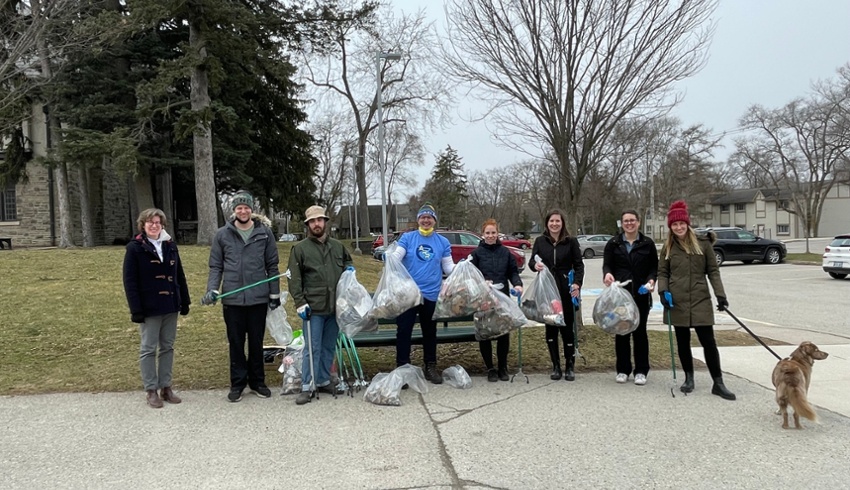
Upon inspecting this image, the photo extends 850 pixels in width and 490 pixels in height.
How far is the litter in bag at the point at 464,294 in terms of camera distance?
17.0 ft

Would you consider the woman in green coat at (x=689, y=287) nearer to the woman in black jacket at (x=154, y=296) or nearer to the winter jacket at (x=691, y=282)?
the winter jacket at (x=691, y=282)

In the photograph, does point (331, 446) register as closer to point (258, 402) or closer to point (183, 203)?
point (258, 402)

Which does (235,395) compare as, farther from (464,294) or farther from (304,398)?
(464,294)

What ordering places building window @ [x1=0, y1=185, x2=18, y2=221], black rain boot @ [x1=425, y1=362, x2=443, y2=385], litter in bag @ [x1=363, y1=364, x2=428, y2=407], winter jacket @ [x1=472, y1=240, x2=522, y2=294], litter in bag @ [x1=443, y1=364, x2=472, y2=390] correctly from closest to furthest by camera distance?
litter in bag @ [x1=363, y1=364, x2=428, y2=407], litter in bag @ [x1=443, y1=364, x2=472, y2=390], black rain boot @ [x1=425, y1=362, x2=443, y2=385], winter jacket @ [x1=472, y1=240, x2=522, y2=294], building window @ [x1=0, y1=185, x2=18, y2=221]

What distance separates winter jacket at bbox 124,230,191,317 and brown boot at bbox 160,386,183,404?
2.33 feet

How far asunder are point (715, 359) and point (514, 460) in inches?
98.2

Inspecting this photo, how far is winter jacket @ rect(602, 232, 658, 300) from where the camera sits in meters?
5.39

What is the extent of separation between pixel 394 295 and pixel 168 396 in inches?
87.1

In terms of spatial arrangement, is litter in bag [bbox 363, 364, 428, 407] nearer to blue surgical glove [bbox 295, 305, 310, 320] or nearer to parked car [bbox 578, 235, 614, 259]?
blue surgical glove [bbox 295, 305, 310, 320]

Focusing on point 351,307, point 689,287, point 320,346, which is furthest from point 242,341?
point 689,287

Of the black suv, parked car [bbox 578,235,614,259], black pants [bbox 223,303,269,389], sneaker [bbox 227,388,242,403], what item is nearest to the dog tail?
black pants [bbox 223,303,269,389]

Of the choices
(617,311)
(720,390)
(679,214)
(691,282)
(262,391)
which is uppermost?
(679,214)

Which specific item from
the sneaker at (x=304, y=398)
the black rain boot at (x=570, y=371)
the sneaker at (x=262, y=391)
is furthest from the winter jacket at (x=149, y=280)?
the black rain boot at (x=570, y=371)

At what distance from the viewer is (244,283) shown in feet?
16.5
